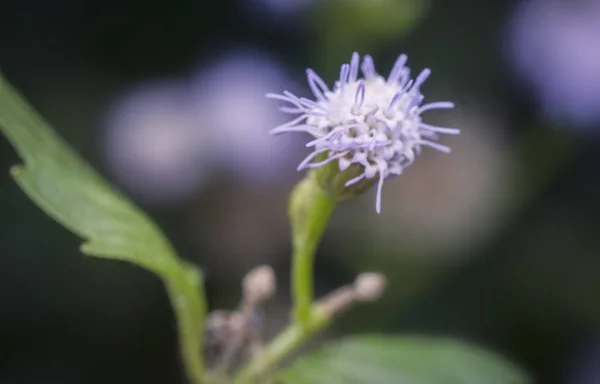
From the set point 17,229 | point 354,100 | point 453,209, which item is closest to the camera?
point 354,100

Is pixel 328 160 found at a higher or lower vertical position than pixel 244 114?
lower

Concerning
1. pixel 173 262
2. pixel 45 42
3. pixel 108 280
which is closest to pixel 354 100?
pixel 173 262

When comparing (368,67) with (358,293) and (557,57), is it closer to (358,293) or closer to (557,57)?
(358,293)

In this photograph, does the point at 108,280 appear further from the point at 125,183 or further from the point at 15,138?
the point at 15,138

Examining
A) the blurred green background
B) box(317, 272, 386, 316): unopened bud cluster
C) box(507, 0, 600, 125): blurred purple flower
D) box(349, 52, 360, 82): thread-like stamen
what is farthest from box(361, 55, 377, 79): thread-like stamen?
box(507, 0, 600, 125): blurred purple flower

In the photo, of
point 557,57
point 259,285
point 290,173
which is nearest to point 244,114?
point 290,173

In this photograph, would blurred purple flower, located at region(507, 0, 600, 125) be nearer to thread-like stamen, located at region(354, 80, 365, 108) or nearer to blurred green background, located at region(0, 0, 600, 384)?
blurred green background, located at region(0, 0, 600, 384)
